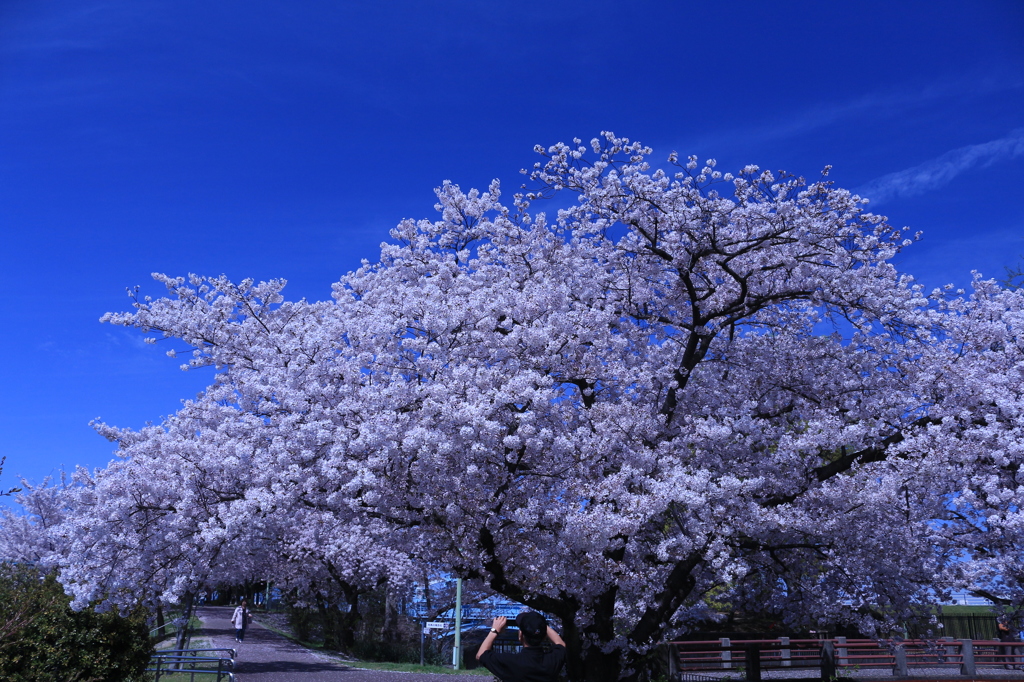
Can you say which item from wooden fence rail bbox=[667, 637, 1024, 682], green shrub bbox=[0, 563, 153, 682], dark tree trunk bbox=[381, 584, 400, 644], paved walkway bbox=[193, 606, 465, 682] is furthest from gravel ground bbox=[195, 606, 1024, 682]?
green shrub bbox=[0, 563, 153, 682]

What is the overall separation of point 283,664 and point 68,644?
12.8 m

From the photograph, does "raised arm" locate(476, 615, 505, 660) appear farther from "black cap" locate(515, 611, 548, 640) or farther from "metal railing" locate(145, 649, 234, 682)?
"metal railing" locate(145, 649, 234, 682)

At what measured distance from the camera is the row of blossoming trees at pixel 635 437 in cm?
1124

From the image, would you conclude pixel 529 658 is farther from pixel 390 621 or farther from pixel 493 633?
pixel 390 621

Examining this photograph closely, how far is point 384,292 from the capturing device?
17250 millimetres

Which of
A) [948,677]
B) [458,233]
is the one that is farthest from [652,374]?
[948,677]

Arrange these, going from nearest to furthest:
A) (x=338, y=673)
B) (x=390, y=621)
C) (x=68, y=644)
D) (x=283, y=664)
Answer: (x=68, y=644) < (x=338, y=673) < (x=283, y=664) < (x=390, y=621)

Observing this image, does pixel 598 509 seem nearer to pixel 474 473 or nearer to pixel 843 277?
pixel 474 473

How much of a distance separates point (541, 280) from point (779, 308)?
16.2 feet

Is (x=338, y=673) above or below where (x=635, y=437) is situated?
below

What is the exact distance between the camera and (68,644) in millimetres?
10602

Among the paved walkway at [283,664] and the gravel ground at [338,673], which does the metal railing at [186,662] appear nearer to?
the paved walkway at [283,664]

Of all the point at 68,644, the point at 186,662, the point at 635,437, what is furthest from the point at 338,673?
the point at 635,437

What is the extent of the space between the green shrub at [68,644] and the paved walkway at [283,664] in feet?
21.2
